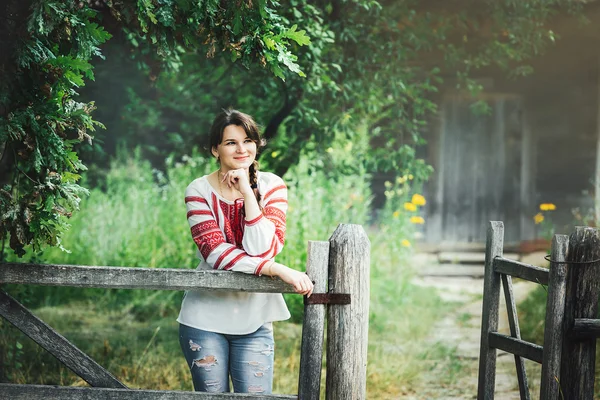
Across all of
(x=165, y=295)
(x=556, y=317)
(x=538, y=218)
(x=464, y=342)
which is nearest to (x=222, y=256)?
(x=556, y=317)

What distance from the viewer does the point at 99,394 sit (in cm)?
275

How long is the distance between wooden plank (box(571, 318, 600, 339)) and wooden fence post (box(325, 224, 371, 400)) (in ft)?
3.15

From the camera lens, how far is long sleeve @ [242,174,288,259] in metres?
2.77

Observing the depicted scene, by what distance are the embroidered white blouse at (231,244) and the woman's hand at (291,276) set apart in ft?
0.27

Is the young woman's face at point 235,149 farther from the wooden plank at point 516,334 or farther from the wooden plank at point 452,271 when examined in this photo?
the wooden plank at point 452,271

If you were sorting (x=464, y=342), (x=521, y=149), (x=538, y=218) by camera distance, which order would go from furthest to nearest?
(x=521, y=149)
(x=538, y=218)
(x=464, y=342)

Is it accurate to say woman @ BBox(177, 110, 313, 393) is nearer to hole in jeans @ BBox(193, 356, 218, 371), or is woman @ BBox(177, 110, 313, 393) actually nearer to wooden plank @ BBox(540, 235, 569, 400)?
hole in jeans @ BBox(193, 356, 218, 371)

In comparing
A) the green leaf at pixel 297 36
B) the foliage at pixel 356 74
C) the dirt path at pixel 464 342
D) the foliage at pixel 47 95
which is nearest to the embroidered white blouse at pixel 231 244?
the foliage at pixel 47 95

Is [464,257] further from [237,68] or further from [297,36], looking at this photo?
[297,36]

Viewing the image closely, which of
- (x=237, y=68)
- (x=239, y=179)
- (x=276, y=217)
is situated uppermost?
(x=237, y=68)

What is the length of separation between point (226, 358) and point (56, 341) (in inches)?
25.9

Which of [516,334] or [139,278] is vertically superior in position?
[139,278]

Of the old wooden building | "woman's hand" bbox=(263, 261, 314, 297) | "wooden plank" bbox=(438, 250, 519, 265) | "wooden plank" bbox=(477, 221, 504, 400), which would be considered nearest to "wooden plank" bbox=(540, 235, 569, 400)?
"wooden plank" bbox=(477, 221, 504, 400)

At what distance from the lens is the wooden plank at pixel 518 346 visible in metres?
3.54
